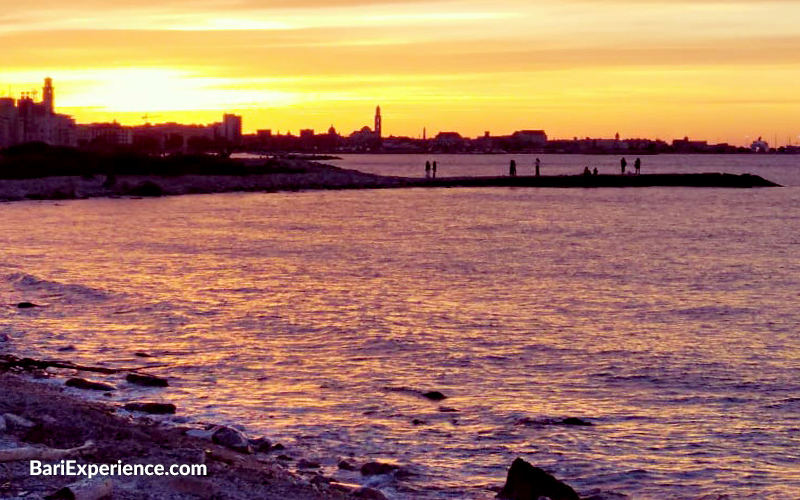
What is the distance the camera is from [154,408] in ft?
46.9

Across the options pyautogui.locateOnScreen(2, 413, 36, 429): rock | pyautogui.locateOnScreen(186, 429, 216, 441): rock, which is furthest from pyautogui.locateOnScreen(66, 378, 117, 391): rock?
pyautogui.locateOnScreen(2, 413, 36, 429): rock

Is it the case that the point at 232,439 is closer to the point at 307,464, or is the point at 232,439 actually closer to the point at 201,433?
the point at 201,433

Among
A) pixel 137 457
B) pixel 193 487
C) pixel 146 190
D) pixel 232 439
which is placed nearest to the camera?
pixel 193 487

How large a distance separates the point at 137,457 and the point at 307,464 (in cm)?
194

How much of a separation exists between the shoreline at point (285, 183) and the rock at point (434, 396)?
2294 inches

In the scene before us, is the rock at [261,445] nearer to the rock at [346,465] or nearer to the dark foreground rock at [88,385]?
the rock at [346,465]

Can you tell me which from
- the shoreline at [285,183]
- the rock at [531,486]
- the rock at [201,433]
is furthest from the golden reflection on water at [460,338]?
the shoreline at [285,183]

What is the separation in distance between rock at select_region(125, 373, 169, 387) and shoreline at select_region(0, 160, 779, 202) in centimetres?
5598

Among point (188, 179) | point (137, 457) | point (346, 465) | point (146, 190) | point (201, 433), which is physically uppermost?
point (188, 179)

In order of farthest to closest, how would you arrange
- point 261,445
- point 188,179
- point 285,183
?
point 285,183, point 188,179, point 261,445

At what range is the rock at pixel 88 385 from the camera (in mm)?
15555

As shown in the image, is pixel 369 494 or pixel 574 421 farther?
pixel 574 421

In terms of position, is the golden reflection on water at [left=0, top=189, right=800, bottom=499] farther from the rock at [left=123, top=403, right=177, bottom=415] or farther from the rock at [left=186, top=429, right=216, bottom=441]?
the rock at [left=186, top=429, right=216, bottom=441]

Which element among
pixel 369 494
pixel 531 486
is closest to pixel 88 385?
pixel 369 494
